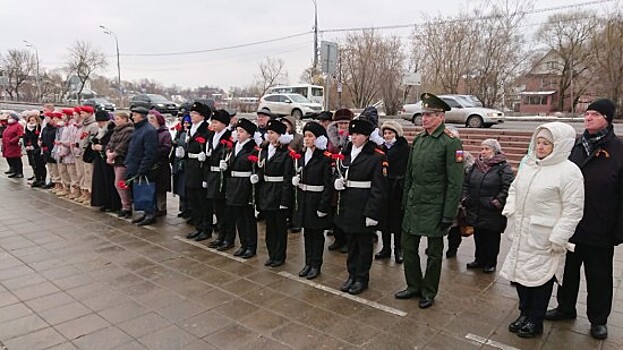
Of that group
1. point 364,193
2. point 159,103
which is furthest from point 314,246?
point 159,103

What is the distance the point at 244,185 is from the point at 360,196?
156 centimetres

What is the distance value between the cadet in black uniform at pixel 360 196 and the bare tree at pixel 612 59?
36886 millimetres

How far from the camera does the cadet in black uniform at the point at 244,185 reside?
17.1 ft

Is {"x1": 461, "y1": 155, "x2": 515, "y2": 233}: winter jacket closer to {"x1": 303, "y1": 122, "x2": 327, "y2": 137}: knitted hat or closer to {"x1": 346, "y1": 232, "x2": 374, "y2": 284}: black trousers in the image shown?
{"x1": 346, "y1": 232, "x2": 374, "y2": 284}: black trousers

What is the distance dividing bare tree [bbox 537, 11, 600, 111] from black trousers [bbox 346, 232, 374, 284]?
1618 inches

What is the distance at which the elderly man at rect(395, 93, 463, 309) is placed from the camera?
3836mm

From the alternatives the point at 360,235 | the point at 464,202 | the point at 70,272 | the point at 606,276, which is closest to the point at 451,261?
the point at 464,202

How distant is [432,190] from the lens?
155 inches

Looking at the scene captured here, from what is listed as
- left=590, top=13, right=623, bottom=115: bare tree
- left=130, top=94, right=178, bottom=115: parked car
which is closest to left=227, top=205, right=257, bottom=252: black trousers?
left=130, top=94, right=178, bottom=115: parked car

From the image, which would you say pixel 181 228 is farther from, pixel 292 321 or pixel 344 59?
pixel 344 59

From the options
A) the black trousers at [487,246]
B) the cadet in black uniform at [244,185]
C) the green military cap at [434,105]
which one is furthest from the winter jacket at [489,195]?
Answer: the cadet in black uniform at [244,185]

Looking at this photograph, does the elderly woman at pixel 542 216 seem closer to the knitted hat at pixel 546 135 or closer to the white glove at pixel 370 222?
the knitted hat at pixel 546 135

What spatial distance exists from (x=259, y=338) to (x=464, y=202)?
113 inches

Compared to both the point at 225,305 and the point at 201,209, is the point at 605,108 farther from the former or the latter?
the point at 201,209
